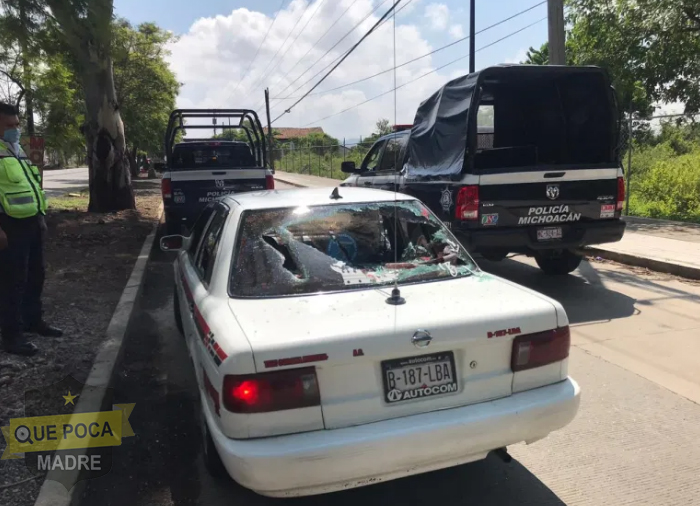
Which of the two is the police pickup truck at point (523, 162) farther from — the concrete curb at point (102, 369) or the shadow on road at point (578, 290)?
the concrete curb at point (102, 369)

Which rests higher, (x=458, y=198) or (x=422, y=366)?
(x=458, y=198)

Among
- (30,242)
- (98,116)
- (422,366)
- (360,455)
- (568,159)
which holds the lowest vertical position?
(360,455)

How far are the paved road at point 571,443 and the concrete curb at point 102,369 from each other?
17 cm

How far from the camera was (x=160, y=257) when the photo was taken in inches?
394

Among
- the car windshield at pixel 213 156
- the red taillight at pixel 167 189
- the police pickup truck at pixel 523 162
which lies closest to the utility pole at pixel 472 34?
the car windshield at pixel 213 156

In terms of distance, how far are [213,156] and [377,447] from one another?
9.96 metres

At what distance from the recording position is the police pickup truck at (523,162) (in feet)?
21.2

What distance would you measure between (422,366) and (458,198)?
13.4 feet

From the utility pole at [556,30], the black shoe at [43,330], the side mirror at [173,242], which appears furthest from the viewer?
the utility pole at [556,30]

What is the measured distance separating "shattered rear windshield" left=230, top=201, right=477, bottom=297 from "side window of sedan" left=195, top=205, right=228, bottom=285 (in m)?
0.29

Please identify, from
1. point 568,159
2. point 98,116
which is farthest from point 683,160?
point 98,116

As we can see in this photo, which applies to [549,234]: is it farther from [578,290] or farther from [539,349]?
[539,349]

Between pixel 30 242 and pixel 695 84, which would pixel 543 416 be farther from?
pixel 695 84

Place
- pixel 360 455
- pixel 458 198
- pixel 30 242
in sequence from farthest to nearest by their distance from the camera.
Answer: pixel 458 198
pixel 30 242
pixel 360 455
